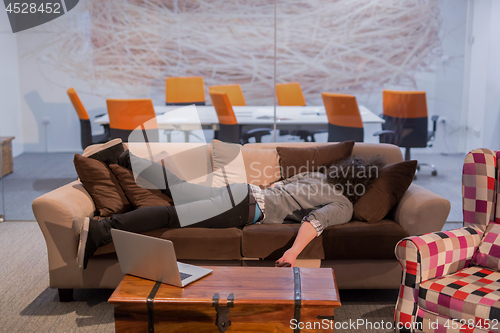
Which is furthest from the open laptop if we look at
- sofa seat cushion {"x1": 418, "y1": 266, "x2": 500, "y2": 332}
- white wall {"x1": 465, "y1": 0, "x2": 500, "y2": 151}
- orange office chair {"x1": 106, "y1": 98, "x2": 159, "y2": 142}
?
white wall {"x1": 465, "y1": 0, "x2": 500, "y2": 151}

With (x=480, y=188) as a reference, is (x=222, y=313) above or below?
below

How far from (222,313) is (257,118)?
2.42 metres

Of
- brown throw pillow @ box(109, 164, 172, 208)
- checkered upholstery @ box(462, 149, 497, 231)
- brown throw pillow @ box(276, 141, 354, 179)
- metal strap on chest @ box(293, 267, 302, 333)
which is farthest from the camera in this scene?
brown throw pillow @ box(276, 141, 354, 179)

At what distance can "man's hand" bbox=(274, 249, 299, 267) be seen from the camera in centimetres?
220

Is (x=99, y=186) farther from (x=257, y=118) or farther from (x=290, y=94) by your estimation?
(x=290, y=94)

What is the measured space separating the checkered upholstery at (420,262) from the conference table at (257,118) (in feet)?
6.41

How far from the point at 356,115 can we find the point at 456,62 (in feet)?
3.04

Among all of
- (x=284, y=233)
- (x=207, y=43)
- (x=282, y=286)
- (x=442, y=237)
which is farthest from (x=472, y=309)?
(x=207, y=43)

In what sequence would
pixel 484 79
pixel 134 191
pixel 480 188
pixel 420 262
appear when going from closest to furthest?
1. pixel 420 262
2. pixel 480 188
3. pixel 134 191
4. pixel 484 79

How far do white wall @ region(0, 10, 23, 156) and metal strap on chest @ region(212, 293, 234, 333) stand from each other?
295 cm

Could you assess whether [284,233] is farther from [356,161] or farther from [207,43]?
[207,43]

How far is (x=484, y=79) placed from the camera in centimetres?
375

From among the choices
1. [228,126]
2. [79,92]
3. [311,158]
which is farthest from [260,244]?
[79,92]

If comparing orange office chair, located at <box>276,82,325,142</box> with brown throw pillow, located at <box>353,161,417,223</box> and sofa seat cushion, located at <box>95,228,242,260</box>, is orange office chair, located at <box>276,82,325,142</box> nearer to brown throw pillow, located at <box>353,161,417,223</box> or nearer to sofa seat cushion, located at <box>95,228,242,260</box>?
brown throw pillow, located at <box>353,161,417,223</box>
